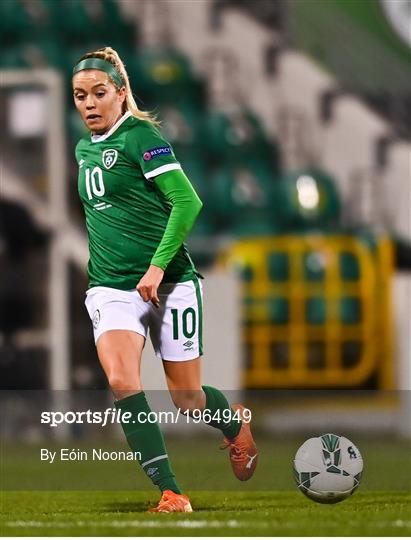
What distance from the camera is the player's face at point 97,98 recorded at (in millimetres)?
4977

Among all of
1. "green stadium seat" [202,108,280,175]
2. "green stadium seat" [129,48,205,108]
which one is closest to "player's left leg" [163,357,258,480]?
"green stadium seat" [202,108,280,175]

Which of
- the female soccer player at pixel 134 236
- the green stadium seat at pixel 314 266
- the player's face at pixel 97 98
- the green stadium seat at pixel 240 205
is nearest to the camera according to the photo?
the female soccer player at pixel 134 236

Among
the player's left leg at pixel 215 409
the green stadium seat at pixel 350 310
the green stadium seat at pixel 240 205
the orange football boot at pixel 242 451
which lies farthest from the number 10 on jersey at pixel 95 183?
the green stadium seat at pixel 240 205

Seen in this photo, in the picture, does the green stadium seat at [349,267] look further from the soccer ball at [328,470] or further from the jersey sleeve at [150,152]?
the jersey sleeve at [150,152]

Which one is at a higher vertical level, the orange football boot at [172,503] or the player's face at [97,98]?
the player's face at [97,98]

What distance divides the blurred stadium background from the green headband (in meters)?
4.59

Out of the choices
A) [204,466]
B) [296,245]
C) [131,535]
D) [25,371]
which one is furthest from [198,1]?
[131,535]

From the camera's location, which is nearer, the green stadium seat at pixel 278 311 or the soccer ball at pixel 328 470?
the soccer ball at pixel 328 470

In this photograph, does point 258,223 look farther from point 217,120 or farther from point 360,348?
point 360,348

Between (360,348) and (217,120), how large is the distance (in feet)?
9.90

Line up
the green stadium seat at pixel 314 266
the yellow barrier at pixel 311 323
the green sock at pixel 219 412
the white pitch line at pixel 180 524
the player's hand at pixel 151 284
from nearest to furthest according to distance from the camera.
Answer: the white pitch line at pixel 180 524 → the player's hand at pixel 151 284 → the green sock at pixel 219 412 → the yellow barrier at pixel 311 323 → the green stadium seat at pixel 314 266

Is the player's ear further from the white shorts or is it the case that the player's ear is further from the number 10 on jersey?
the white shorts

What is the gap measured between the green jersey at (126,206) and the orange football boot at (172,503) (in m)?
0.70

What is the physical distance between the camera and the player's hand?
4738 millimetres
